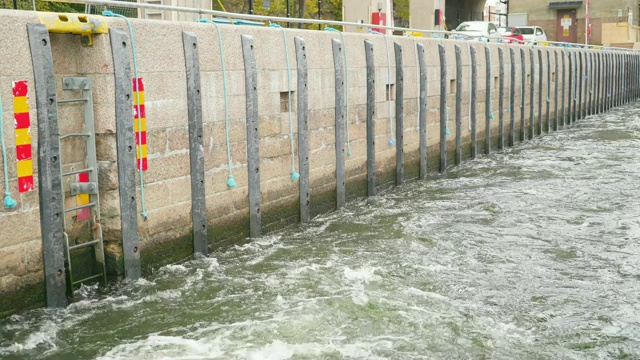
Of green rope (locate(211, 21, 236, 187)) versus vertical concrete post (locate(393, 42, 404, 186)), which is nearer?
green rope (locate(211, 21, 236, 187))

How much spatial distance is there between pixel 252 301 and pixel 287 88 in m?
4.35

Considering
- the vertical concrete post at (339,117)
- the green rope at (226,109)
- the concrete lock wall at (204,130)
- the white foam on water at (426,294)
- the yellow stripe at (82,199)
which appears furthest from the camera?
the vertical concrete post at (339,117)

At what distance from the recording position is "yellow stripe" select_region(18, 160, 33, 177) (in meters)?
8.33

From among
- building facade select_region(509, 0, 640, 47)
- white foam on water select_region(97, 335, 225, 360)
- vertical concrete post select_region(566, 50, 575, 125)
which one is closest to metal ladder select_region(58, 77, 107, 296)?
white foam on water select_region(97, 335, 225, 360)

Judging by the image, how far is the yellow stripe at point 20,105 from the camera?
27.1ft

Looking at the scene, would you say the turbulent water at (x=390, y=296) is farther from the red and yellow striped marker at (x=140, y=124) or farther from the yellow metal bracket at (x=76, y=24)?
the yellow metal bracket at (x=76, y=24)

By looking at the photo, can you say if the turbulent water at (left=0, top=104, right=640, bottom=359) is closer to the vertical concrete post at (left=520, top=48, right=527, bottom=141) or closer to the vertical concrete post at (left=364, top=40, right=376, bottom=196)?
the vertical concrete post at (left=364, top=40, right=376, bottom=196)

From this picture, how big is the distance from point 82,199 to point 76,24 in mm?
1747

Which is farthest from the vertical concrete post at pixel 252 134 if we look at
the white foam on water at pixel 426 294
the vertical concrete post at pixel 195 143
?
the white foam on water at pixel 426 294

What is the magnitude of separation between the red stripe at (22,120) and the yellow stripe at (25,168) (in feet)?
1.05

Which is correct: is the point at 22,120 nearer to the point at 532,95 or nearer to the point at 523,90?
the point at 523,90

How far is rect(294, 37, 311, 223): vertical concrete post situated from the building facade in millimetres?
60114

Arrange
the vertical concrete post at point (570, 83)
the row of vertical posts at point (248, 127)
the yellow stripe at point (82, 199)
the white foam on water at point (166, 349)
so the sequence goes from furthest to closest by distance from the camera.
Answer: the vertical concrete post at point (570, 83) → the yellow stripe at point (82, 199) → the row of vertical posts at point (248, 127) → the white foam on water at point (166, 349)

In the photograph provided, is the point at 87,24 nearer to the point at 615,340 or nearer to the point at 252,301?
the point at 252,301
